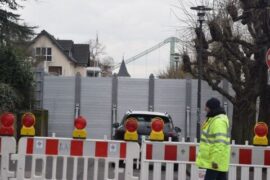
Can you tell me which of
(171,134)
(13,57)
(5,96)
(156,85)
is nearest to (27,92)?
(13,57)

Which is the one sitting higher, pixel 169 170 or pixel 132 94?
pixel 132 94

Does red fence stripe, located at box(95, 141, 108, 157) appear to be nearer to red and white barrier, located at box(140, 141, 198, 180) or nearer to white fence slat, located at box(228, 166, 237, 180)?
red and white barrier, located at box(140, 141, 198, 180)

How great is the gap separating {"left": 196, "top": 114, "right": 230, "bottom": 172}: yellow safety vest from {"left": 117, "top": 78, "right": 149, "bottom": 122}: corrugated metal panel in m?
23.1

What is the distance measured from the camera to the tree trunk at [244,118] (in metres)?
23.2

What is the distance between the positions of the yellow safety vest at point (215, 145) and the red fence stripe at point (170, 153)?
1.40 meters

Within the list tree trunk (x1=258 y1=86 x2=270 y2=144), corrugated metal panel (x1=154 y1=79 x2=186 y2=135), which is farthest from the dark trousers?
corrugated metal panel (x1=154 y1=79 x2=186 y2=135)

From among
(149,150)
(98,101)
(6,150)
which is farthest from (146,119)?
(98,101)

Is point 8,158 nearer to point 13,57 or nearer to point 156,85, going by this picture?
point 13,57

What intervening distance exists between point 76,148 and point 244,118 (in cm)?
1423

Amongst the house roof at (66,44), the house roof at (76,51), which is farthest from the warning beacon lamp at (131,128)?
the house roof at (66,44)

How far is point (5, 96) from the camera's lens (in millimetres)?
22719

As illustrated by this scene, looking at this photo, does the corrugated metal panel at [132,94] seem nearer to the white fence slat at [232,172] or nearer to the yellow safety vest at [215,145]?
the white fence slat at [232,172]

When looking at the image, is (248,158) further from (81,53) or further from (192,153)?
(81,53)

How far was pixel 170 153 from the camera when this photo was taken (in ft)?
35.7
